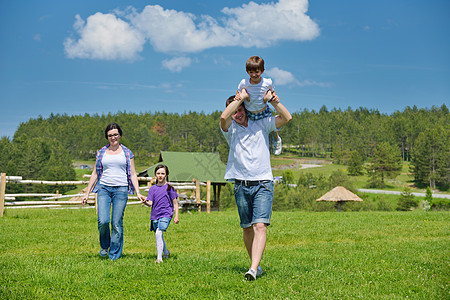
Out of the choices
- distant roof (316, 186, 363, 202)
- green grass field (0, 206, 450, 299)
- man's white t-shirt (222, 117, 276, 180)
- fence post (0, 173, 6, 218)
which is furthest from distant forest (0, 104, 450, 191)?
man's white t-shirt (222, 117, 276, 180)

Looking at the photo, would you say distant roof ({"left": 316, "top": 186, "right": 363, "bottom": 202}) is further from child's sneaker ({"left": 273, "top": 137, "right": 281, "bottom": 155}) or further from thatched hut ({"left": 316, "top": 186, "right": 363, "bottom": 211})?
child's sneaker ({"left": 273, "top": 137, "right": 281, "bottom": 155})

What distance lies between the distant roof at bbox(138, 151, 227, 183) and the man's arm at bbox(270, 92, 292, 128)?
2661cm

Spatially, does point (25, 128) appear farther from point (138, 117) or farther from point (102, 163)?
point (102, 163)

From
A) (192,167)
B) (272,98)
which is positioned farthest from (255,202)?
(192,167)

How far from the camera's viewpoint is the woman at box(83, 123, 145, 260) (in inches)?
279

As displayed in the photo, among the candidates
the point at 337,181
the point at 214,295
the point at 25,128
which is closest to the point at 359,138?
the point at 337,181

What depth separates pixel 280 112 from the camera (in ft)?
18.0

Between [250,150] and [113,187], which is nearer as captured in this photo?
[250,150]

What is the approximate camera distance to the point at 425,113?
16612 centimetres

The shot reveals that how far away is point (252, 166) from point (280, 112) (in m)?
0.82

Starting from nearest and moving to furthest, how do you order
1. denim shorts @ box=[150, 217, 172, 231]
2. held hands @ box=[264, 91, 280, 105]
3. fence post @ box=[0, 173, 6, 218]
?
held hands @ box=[264, 91, 280, 105] < denim shorts @ box=[150, 217, 172, 231] < fence post @ box=[0, 173, 6, 218]

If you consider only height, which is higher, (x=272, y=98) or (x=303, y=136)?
(x=303, y=136)

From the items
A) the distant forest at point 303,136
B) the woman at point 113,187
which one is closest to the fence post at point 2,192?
the woman at point 113,187

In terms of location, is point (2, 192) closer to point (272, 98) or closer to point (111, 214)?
point (111, 214)
